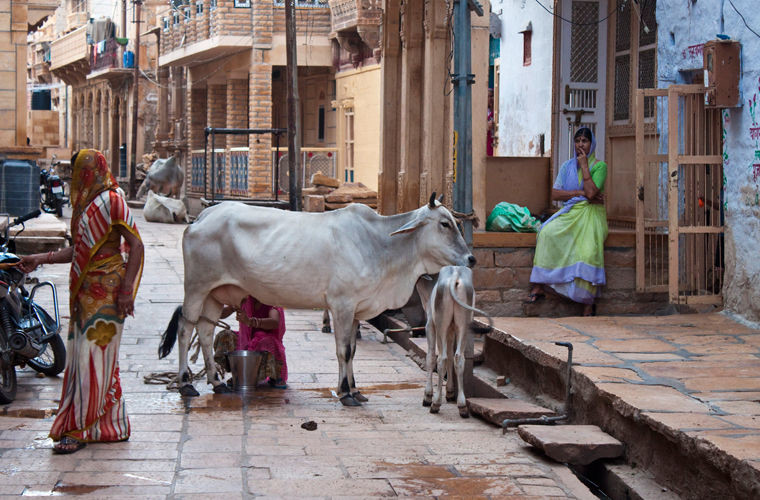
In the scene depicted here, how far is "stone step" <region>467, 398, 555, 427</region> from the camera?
653 cm

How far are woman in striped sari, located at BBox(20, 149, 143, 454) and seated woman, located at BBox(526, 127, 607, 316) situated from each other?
4696 millimetres

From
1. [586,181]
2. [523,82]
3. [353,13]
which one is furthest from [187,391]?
[353,13]

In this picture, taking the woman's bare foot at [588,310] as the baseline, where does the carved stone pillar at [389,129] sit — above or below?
above

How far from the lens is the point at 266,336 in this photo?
304 inches

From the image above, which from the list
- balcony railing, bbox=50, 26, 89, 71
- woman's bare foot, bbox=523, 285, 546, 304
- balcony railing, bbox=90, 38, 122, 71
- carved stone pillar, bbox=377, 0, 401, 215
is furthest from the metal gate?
balcony railing, bbox=50, 26, 89, 71

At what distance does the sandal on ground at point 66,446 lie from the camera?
566 cm

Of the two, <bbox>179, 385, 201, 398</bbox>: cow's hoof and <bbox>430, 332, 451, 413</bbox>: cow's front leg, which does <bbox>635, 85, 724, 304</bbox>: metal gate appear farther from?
<bbox>179, 385, 201, 398</bbox>: cow's hoof

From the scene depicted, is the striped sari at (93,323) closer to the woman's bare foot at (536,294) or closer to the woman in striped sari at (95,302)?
the woman in striped sari at (95,302)

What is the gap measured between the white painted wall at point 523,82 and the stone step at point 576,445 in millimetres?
Answer: 7995

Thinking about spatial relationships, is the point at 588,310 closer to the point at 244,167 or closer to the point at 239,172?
the point at 244,167

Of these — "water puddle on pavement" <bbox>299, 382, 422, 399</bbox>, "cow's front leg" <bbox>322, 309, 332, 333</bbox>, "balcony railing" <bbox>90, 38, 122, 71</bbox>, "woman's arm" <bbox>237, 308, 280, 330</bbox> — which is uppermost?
"balcony railing" <bbox>90, 38, 122, 71</bbox>

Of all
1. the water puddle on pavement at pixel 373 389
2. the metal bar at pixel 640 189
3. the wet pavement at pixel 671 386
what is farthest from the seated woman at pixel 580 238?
the water puddle on pavement at pixel 373 389

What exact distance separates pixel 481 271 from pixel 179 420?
395 cm

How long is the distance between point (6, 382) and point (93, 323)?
5.25 feet
